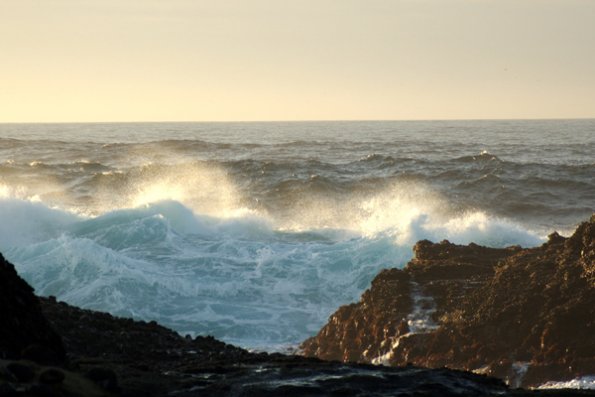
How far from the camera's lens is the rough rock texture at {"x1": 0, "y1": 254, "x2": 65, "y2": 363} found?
808 cm

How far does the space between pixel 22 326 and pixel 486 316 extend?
25.7ft

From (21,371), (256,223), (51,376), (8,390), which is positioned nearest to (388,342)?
(51,376)

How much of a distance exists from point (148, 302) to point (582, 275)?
1063 cm

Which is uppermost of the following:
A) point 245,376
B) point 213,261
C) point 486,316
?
point 245,376

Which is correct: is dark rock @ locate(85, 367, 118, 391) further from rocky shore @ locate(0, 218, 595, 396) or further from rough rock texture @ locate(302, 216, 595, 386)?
rough rock texture @ locate(302, 216, 595, 386)

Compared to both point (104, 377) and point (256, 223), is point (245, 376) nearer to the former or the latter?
point (104, 377)

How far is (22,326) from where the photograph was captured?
330 inches

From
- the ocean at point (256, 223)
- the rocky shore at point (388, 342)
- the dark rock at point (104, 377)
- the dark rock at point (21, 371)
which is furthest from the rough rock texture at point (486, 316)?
the dark rock at point (21, 371)

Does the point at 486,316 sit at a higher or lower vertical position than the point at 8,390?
lower

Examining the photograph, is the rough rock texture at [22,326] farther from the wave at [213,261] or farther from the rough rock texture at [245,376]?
the wave at [213,261]

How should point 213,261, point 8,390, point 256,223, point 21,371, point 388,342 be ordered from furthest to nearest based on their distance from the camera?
point 256,223
point 213,261
point 388,342
point 21,371
point 8,390

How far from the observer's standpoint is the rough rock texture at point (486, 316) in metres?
12.5

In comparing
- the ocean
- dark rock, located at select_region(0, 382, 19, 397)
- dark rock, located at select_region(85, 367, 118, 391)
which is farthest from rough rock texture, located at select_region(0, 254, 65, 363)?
the ocean

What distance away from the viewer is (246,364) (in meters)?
9.23
